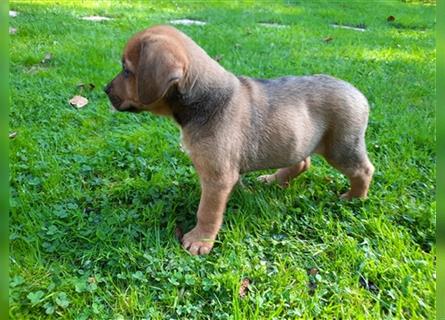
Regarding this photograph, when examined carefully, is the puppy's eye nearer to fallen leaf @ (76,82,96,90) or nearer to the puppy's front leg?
the puppy's front leg

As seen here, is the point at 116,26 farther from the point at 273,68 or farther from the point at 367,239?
the point at 367,239

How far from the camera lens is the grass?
2.71 metres

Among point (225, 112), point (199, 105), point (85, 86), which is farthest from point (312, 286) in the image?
point (85, 86)

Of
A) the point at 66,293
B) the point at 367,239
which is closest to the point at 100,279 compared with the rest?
the point at 66,293

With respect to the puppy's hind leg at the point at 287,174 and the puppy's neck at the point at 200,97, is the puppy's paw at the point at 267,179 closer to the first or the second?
the puppy's hind leg at the point at 287,174

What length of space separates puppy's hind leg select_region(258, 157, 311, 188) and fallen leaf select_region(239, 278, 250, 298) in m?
1.27

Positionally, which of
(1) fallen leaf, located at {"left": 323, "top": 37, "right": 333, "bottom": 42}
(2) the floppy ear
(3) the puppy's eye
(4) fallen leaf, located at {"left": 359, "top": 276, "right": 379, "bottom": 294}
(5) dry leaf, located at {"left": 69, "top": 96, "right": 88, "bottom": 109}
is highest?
(2) the floppy ear

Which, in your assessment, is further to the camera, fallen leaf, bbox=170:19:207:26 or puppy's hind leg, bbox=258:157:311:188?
fallen leaf, bbox=170:19:207:26

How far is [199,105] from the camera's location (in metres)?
3.17

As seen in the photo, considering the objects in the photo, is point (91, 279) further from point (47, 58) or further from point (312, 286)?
point (47, 58)

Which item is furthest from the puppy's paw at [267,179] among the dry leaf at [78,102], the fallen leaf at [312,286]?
the dry leaf at [78,102]

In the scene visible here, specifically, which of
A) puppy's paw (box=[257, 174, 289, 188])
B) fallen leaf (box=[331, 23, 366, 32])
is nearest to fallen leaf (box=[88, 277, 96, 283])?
puppy's paw (box=[257, 174, 289, 188])

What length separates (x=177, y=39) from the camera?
3123 mm

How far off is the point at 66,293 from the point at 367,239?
2047 mm
